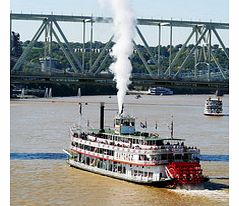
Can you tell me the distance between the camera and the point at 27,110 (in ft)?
107

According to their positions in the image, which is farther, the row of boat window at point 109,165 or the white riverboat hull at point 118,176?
the row of boat window at point 109,165

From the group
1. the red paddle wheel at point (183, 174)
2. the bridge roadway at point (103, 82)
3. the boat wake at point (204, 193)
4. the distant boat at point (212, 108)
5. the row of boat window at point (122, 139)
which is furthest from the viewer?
the distant boat at point (212, 108)

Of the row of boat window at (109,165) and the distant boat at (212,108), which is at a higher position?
the distant boat at (212,108)

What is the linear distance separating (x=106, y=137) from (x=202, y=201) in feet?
13.0

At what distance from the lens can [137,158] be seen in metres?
12.9

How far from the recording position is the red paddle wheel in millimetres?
12180

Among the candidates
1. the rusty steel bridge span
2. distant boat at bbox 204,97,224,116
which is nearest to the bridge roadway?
the rusty steel bridge span

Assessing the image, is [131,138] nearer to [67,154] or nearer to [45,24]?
[67,154]

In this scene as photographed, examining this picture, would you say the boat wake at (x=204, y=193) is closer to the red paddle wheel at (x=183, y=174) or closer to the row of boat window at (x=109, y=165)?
the red paddle wheel at (x=183, y=174)

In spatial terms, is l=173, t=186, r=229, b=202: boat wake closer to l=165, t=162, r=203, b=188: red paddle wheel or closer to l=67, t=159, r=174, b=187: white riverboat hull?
l=165, t=162, r=203, b=188: red paddle wheel

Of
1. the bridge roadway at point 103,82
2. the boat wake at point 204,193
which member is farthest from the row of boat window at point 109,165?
the bridge roadway at point 103,82

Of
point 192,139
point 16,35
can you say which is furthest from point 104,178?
point 16,35

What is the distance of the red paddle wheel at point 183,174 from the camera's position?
12180 millimetres

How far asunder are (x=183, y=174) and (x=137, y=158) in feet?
3.58
